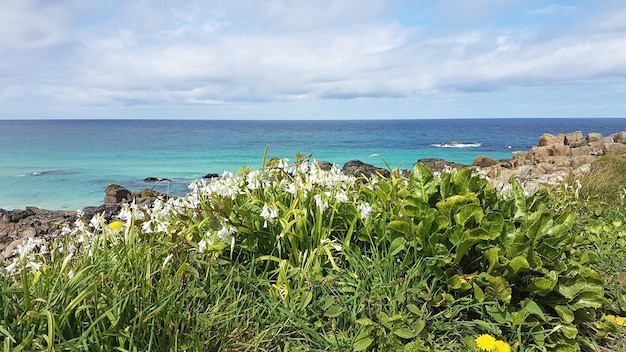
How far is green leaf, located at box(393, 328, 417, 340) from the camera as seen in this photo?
2.40 meters

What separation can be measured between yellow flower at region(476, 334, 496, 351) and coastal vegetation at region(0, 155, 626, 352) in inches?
0.4

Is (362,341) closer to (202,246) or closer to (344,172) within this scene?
(202,246)

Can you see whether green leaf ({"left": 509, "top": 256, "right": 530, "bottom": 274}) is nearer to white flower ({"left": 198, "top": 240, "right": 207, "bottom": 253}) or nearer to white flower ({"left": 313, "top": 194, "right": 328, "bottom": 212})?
white flower ({"left": 313, "top": 194, "right": 328, "bottom": 212})

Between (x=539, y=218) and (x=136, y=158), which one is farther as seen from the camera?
(x=136, y=158)

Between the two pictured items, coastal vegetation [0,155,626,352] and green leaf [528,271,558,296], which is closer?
coastal vegetation [0,155,626,352]

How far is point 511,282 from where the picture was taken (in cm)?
290

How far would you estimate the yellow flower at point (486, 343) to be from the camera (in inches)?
94.3

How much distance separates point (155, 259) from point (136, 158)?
34.6 metres

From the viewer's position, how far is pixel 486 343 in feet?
7.91

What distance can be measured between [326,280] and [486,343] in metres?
0.99

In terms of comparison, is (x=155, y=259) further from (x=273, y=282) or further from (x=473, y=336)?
(x=473, y=336)

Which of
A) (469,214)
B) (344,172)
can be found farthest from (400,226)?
(344,172)

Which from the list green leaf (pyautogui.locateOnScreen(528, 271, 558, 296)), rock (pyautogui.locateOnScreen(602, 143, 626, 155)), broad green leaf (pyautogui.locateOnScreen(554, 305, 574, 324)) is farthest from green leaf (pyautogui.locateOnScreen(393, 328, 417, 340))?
rock (pyautogui.locateOnScreen(602, 143, 626, 155))

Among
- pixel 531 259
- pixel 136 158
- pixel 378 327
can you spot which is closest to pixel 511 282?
pixel 531 259
